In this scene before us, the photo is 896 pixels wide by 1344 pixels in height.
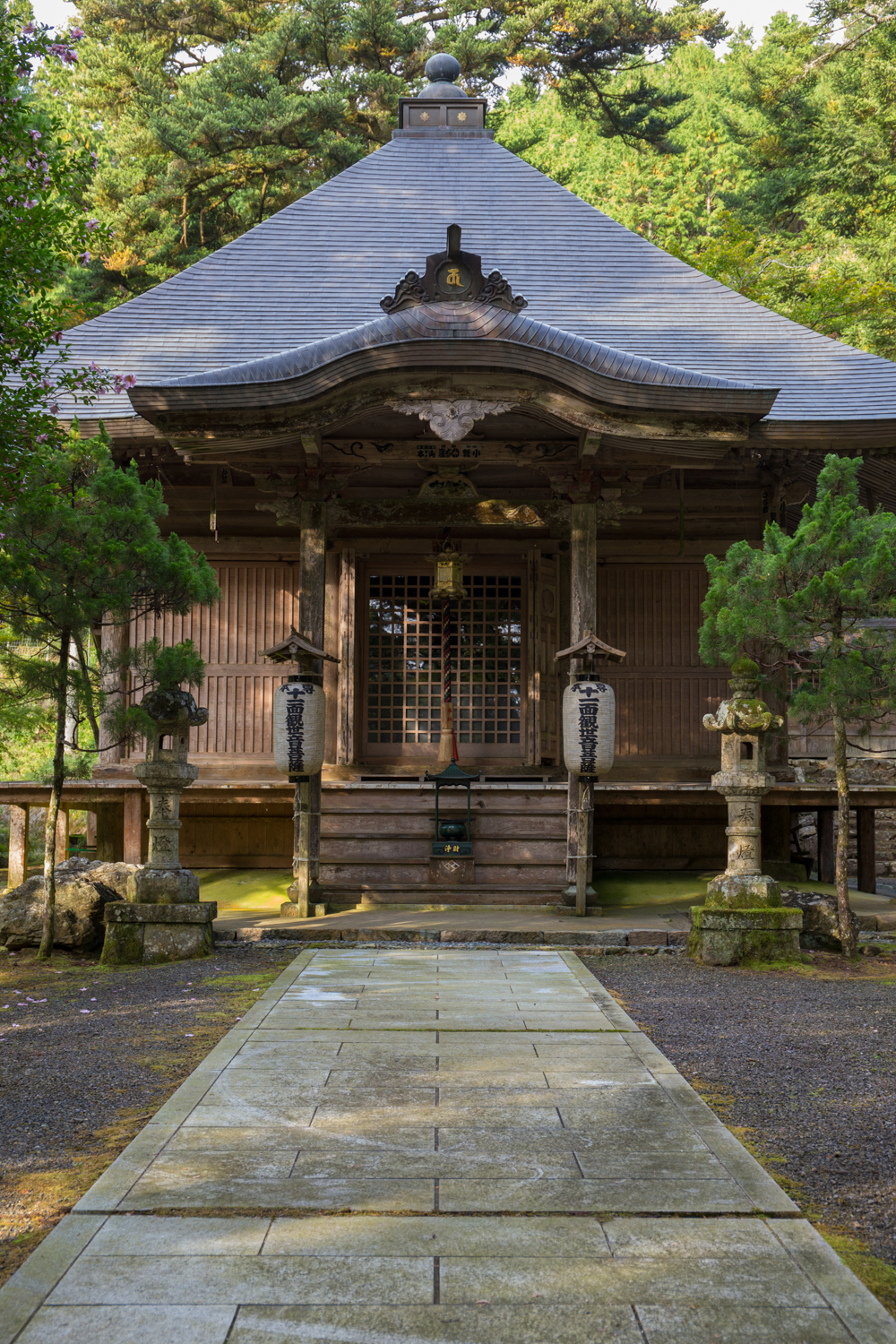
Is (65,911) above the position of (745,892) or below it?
below

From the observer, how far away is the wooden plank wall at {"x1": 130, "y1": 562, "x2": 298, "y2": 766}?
12344 mm

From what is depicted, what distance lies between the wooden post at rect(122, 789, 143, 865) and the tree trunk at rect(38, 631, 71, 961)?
264 cm

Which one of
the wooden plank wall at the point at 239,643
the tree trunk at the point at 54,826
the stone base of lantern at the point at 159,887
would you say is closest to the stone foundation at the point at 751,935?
the stone base of lantern at the point at 159,887

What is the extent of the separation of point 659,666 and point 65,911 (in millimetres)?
7159

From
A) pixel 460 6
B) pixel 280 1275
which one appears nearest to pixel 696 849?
pixel 280 1275

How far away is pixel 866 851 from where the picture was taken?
1174cm

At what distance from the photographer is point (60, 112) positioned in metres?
24.0

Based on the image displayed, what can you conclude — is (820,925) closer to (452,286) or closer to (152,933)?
(152,933)

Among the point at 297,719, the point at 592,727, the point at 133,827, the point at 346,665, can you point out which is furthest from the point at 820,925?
the point at 133,827

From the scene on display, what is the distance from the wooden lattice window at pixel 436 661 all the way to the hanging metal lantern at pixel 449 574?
0.98 metres

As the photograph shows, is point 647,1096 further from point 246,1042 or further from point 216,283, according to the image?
point 216,283

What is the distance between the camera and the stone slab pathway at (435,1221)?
8.71ft

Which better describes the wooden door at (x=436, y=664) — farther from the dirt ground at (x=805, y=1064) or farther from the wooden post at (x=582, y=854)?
the dirt ground at (x=805, y=1064)

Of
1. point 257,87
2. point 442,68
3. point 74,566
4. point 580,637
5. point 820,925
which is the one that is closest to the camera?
point 74,566
